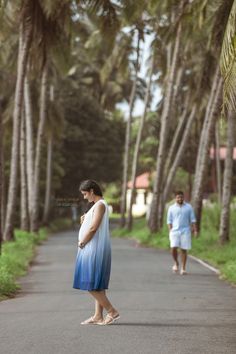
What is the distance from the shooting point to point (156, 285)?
48.5ft

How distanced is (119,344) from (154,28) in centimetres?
2946

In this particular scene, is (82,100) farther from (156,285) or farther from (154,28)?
(156,285)

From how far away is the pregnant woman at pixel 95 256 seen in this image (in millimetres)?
9445

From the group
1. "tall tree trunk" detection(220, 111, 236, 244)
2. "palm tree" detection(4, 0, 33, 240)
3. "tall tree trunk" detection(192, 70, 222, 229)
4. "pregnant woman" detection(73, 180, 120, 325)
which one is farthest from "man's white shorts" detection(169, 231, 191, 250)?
"palm tree" detection(4, 0, 33, 240)

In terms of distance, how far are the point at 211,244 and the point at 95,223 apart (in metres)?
15.5

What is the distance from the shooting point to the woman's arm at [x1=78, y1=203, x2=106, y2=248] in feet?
31.1

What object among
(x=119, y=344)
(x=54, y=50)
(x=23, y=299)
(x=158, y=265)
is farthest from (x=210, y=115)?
(x=119, y=344)

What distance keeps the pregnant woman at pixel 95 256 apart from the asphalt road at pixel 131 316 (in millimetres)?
322

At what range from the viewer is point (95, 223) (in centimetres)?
948

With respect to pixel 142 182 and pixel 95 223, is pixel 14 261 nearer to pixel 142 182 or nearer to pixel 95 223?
pixel 95 223

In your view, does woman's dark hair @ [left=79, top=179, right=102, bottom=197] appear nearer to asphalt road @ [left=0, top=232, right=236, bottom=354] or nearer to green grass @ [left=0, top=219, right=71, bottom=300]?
asphalt road @ [left=0, top=232, right=236, bottom=354]

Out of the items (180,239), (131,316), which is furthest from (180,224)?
(131,316)

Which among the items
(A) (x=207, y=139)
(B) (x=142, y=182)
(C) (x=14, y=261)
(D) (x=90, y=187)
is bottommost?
(C) (x=14, y=261)

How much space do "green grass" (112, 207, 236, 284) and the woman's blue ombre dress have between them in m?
6.35
